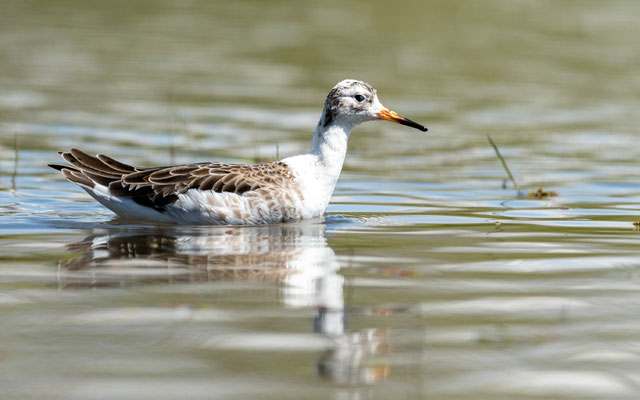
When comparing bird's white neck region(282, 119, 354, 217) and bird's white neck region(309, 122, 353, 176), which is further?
bird's white neck region(309, 122, 353, 176)

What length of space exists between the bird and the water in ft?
1.04

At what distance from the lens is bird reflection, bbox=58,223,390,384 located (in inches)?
268

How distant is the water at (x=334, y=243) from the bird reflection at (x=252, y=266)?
1.4 inches

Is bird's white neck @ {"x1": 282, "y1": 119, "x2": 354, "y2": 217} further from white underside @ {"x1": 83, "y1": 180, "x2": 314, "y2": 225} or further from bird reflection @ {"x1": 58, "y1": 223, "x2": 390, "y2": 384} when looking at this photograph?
bird reflection @ {"x1": 58, "y1": 223, "x2": 390, "y2": 384}

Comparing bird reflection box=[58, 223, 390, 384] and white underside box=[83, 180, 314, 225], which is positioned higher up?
white underside box=[83, 180, 314, 225]

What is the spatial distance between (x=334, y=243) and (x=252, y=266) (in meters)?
1.64

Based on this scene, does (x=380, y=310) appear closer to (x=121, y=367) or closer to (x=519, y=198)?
(x=121, y=367)

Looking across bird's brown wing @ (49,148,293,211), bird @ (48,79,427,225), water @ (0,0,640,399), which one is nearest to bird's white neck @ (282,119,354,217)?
bird @ (48,79,427,225)

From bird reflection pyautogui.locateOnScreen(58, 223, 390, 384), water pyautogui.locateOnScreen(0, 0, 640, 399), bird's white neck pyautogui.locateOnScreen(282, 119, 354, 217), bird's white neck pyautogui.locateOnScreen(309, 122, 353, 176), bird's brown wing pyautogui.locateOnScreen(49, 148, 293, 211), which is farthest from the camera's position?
bird's white neck pyautogui.locateOnScreen(309, 122, 353, 176)

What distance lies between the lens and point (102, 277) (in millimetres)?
8781

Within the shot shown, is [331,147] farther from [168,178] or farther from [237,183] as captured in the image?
[168,178]

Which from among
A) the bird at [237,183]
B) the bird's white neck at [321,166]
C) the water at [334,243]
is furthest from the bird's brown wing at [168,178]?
the water at [334,243]

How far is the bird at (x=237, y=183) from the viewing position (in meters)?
11.9

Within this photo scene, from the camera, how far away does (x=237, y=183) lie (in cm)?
1195
